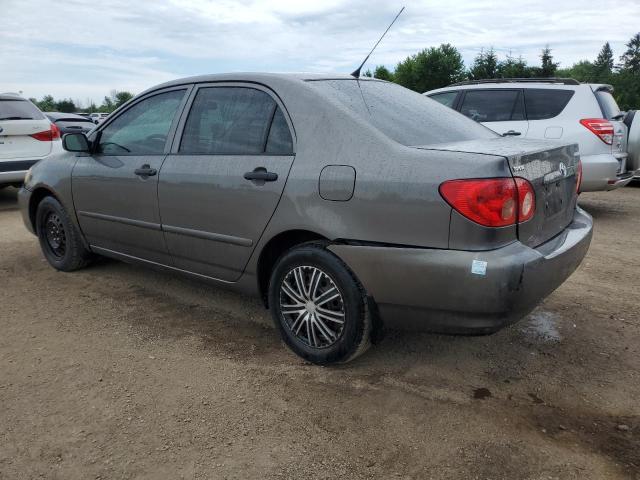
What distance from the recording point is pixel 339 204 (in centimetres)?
288

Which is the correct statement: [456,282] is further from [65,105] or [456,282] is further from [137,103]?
[65,105]

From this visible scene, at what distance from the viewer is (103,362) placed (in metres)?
3.26

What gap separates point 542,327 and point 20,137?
24.8 ft

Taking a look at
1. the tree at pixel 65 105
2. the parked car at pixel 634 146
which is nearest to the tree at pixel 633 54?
the tree at pixel 65 105

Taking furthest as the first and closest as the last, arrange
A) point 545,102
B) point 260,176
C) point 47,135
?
point 47,135 → point 545,102 → point 260,176

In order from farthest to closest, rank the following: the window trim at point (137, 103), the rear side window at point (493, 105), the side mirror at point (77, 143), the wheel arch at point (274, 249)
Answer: the rear side window at point (493, 105) < the side mirror at point (77, 143) < the window trim at point (137, 103) < the wheel arch at point (274, 249)

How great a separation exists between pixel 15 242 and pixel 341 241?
4.79 meters

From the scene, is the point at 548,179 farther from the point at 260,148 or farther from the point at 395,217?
the point at 260,148

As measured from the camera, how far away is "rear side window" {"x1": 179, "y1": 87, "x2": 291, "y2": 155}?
10.8 feet

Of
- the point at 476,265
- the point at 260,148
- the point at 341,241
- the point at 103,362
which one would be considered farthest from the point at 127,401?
the point at 476,265

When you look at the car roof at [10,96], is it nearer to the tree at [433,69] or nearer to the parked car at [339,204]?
the parked car at [339,204]

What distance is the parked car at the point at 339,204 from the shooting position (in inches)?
102

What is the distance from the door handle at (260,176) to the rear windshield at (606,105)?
224 inches

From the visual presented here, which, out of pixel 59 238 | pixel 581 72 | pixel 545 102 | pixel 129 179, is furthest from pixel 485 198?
pixel 581 72
